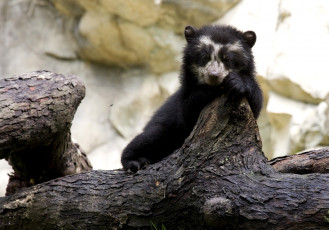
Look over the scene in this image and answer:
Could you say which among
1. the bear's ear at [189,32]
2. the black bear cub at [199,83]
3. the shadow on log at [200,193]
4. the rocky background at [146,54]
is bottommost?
the shadow on log at [200,193]

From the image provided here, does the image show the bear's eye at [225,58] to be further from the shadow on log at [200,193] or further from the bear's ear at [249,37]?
the shadow on log at [200,193]

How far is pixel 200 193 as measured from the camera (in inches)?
162

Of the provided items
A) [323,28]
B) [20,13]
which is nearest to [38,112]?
[323,28]

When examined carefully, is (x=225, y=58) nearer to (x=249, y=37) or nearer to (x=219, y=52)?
(x=219, y=52)

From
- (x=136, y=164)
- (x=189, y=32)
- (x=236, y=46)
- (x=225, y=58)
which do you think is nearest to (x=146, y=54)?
(x=189, y=32)

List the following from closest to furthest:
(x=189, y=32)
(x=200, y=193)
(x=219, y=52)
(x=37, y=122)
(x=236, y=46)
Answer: (x=200, y=193) < (x=37, y=122) < (x=219, y=52) < (x=236, y=46) < (x=189, y=32)

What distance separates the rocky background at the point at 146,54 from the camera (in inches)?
359

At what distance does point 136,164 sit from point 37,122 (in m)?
1.00

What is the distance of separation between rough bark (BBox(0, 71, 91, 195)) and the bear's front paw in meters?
0.71

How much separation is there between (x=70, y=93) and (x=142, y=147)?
1.00m

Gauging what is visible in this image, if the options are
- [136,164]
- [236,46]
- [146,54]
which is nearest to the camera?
[136,164]

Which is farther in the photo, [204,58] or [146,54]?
[146,54]

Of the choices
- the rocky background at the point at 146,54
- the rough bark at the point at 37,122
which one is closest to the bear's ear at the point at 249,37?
the rough bark at the point at 37,122

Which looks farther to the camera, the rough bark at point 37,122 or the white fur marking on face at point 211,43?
the white fur marking on face at point 211,43
